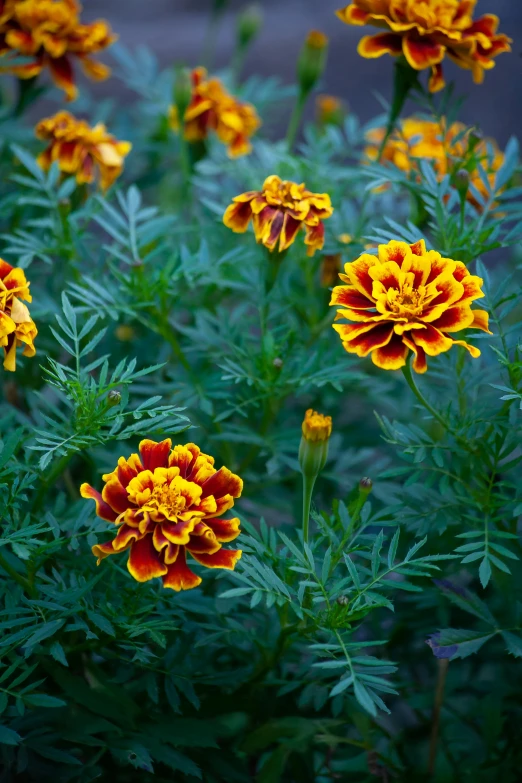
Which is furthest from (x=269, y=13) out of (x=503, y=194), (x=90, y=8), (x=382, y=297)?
(x=382, y=297)

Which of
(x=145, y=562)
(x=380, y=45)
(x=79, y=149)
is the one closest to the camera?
(x=145, y=562)

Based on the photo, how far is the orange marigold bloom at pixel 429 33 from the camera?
0.88m

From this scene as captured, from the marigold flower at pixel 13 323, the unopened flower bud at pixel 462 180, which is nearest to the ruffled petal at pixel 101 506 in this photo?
the marigold flower at pixel 13 323

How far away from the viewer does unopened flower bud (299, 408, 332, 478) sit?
0.70 metres

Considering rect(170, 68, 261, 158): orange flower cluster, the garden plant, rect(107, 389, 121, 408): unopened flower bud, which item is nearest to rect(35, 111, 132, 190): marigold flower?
the garden plant

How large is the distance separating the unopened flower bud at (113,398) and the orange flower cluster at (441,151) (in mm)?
425

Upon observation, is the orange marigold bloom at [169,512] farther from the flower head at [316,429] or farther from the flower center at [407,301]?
the flower center at [407,301]

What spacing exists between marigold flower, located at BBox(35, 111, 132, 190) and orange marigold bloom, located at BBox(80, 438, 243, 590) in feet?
1.61

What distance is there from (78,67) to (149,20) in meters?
0.64

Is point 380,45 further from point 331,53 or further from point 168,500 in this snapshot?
point 331,53

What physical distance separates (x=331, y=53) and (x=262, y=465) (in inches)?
64.2

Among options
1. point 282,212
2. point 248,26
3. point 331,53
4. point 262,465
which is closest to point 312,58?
point 248,26

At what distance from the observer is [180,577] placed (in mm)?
610

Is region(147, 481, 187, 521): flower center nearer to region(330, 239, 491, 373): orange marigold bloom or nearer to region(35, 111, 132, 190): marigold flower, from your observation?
region(330, 239, 491, 373): orange marigold bloom
